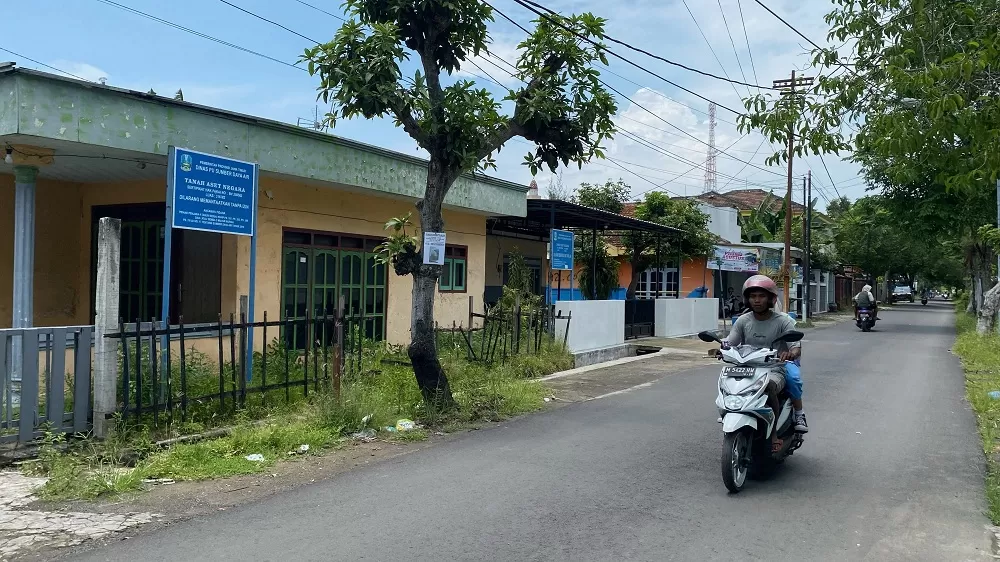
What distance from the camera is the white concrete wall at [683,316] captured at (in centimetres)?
2261

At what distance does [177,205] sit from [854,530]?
7064mm

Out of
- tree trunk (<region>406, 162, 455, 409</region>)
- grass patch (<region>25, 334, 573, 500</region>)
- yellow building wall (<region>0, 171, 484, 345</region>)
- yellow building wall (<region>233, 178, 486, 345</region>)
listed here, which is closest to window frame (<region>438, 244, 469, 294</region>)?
yellow building wall (<region>233, 178, 486, 345</region>)

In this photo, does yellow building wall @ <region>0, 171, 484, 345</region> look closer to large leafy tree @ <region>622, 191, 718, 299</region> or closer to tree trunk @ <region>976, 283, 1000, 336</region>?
large leafy tree @ <region>622, 191, 718, 299</region>

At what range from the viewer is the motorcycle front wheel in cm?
586

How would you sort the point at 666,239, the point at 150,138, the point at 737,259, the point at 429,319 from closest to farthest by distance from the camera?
1. the point at 150,138
2. the point at 429,319
3. the point at 666,239
4. the point at 737,259

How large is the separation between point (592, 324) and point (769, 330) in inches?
396

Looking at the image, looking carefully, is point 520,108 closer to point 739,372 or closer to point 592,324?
point 739,372

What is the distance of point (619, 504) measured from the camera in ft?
18.6

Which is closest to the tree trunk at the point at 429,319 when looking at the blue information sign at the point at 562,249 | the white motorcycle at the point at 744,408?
the white motorcycle at the point at 744,408

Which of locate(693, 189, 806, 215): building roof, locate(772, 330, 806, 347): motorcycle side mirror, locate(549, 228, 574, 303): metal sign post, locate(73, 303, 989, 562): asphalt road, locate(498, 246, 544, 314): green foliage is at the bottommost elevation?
locate(73, 303, 989, 562): asphalt road

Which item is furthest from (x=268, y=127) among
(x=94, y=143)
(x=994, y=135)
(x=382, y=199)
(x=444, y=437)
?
(x=994, y=135)

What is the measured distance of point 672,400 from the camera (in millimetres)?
10977

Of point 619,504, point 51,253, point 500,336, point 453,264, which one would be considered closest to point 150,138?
point 51,253

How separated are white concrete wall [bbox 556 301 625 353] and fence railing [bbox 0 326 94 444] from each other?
9515 mm
